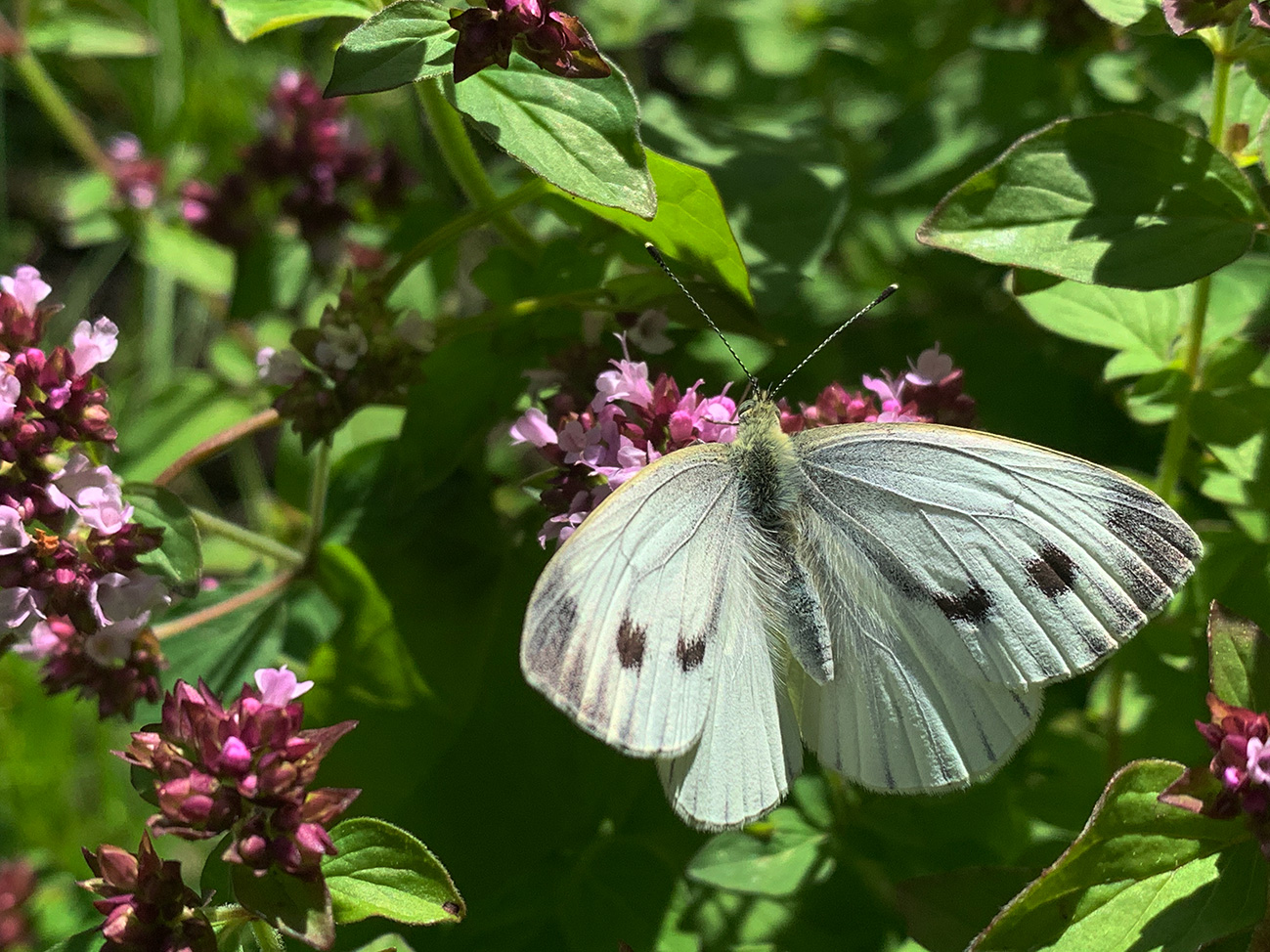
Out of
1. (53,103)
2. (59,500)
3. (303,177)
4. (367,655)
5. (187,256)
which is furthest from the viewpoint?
(187,256)

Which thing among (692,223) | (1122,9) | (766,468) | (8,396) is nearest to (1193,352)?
(1122,9)

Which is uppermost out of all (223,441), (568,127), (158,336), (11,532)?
(568,127)

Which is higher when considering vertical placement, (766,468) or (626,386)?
(626,386)

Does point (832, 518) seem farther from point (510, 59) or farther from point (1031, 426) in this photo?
point (1031, 426)

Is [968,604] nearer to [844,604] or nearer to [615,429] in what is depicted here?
[844,604]

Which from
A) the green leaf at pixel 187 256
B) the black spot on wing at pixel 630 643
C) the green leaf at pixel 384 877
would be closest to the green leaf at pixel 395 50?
the black spot on wing at pixel 630 643

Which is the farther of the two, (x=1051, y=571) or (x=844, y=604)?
(x=844, y=604)

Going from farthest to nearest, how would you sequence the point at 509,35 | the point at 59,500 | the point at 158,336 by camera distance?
1. the point at 158,336
2. the point at 59,500
3. the point at 509,35
